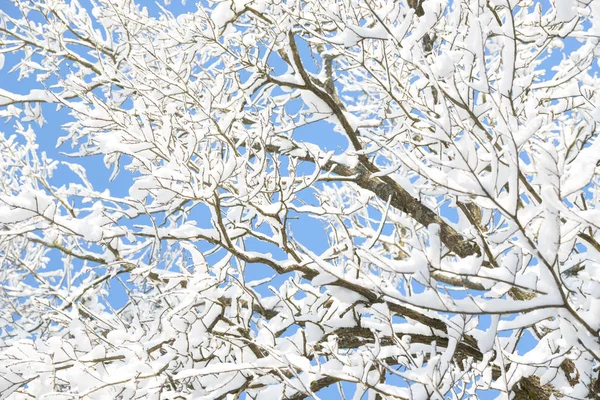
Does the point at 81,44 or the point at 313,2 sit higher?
the point at 81,44

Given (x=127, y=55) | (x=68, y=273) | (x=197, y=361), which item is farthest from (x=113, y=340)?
(x=127, y=55)

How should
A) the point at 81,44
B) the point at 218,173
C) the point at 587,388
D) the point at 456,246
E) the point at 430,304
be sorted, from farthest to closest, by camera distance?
the point at 81,44
the point at 456,246
the point at 218,173
the point at 587,388
the point at 430,304

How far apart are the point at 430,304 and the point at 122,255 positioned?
2438 mm

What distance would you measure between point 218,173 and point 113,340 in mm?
1284

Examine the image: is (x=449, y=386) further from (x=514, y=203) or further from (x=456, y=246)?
(x=456, y=246)

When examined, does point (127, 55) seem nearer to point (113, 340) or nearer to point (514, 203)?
point (113, 340)

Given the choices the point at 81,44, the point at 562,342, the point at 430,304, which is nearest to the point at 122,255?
the point at 81,44

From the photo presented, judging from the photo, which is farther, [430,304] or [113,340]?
[113,340]

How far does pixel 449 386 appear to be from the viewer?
94.0 inches

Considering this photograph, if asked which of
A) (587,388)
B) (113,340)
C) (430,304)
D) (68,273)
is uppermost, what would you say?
(68,273)

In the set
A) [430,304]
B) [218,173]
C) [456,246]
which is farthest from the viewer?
[456,246]

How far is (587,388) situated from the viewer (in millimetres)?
2273

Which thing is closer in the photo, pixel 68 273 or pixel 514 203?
pixel 514 203

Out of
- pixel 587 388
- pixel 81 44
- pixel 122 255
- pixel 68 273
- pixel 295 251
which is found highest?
pixel 81 44
